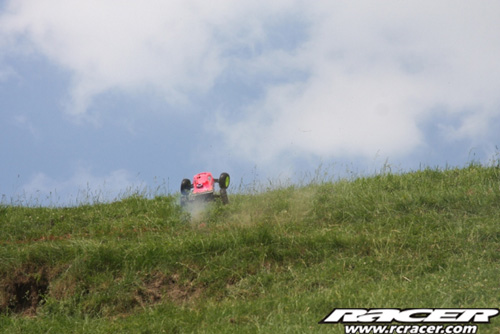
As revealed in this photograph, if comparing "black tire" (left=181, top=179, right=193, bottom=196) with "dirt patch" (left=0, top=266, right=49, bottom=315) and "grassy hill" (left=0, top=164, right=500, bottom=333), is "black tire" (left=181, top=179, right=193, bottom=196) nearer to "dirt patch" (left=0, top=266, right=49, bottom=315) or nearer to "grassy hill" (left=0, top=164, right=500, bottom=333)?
"grassy hill" (left=0, top=164, right=500, bottom=333)

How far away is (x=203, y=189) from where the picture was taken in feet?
39.9

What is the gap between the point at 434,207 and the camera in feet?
34.7

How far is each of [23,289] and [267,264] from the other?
4150 mm

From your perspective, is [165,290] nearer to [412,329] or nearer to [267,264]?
[267,264]

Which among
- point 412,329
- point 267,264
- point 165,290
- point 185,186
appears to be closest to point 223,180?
point 185,186

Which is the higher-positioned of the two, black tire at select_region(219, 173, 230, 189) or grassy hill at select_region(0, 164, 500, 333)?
black tire at select_region(219, 173, 230, 189)

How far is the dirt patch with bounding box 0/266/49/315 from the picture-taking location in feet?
29.5

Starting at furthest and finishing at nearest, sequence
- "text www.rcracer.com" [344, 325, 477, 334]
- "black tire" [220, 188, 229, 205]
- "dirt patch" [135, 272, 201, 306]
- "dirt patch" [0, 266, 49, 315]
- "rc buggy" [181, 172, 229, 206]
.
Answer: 1. "black tire" [220, 188, 229, 205]
2. "rc buggy" [181, 172, 229, 206]
3. "dirt patch" [0, 266, 49, 315]
4. "dirt patch" [135, 272, 201, 306]
5. "text www.rcracer.com" [344, 325, 477, 334]

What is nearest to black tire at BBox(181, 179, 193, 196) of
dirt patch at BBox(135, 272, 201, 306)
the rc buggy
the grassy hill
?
the rc buggy

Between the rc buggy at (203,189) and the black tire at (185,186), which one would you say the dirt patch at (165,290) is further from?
the black tire at (185,186)

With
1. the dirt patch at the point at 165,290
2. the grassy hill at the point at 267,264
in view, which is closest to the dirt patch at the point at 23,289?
the grassy hill at the point at 267,264

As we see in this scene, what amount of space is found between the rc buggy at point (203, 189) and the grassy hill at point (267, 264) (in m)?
0.34

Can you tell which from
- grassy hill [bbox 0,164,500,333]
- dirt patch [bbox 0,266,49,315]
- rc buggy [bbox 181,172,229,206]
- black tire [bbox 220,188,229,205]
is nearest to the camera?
grassy hill [bbox 0,164,500,333]

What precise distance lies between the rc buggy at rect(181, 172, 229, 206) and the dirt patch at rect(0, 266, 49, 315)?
365cm
